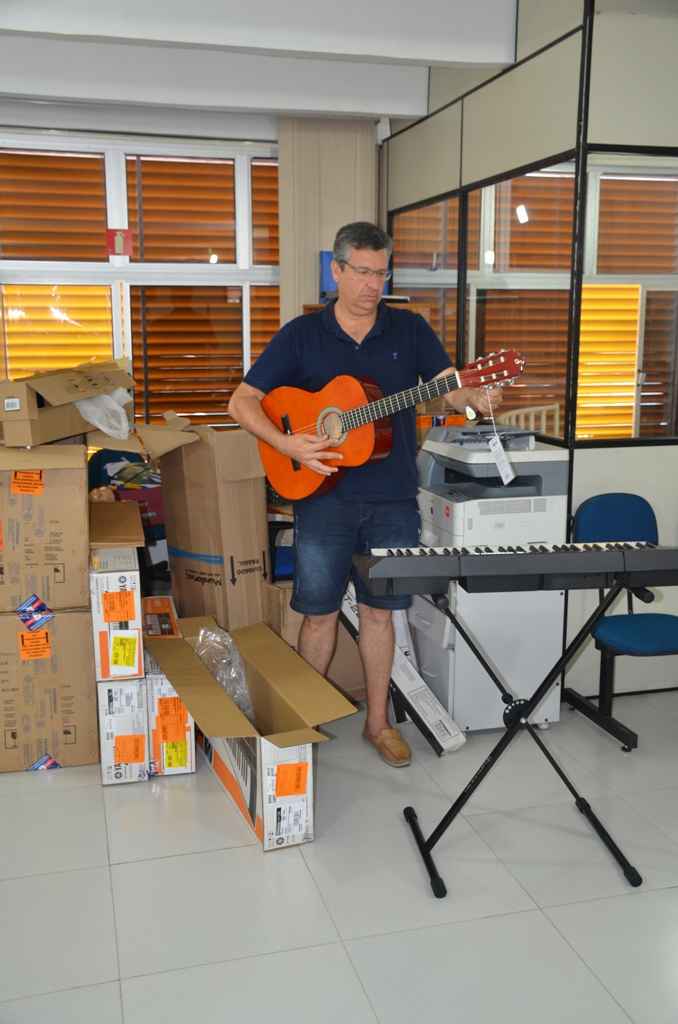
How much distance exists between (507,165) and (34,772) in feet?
9.45

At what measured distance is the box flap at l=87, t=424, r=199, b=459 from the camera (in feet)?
10.5

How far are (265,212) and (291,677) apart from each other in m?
3.14

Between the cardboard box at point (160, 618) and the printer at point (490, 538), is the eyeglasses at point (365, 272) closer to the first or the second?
the printer at point (490, 538)

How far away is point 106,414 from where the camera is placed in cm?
331

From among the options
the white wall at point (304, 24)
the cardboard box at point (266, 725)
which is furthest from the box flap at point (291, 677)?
the white wall at point (304, 24)

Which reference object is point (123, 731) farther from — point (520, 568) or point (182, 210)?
point (182, 210)

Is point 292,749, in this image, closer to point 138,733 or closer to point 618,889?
point 138,733

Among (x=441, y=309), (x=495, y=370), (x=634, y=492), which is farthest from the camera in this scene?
(x=441, y=309)

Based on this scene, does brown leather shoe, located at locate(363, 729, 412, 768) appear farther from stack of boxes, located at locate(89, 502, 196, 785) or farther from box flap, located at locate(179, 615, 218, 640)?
box flap, located at locate(179, 615, 218, 640)

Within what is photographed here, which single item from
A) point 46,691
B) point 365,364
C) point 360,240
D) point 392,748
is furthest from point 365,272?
point 46,691

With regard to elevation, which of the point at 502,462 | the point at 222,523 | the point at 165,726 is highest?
the point at 502,462

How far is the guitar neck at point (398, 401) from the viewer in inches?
110

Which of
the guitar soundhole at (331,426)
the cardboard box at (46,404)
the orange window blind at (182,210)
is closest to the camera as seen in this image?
the guitar soundhole at (331,426)

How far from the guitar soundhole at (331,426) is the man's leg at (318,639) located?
2.00ft
